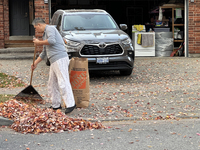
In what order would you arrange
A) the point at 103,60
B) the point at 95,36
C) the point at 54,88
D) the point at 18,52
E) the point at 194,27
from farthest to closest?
the point at 18,52 < the point at 194,27 < the point at 95,36 < the point at 103,60 < the point at 54,88

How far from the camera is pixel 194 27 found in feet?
51.4

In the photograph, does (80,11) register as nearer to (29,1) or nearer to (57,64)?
(57,64)

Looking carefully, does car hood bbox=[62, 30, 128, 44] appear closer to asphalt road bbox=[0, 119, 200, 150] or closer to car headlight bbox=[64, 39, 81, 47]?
car headlight bbox=[64, 39, 81, 47]

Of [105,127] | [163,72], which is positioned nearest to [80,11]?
[163,72]

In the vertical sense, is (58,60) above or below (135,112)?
above

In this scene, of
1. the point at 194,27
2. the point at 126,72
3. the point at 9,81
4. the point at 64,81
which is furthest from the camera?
the point at 194,27

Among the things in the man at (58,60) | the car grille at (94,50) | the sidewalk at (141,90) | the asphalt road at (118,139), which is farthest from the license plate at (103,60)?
the asphalt road at (118,139)

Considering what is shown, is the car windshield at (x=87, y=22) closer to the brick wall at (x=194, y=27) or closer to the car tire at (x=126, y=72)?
the car tire at (x=126, y=72)

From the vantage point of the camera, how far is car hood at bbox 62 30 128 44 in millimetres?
9898

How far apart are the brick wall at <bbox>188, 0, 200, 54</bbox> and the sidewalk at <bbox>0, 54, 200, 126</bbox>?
1300 mm

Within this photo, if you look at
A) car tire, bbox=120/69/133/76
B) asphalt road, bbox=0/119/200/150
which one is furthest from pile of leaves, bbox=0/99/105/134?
car tire, bbox=120/69/133/76

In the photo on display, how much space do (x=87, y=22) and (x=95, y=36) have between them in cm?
122

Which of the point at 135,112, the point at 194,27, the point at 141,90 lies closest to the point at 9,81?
the point at 141,90

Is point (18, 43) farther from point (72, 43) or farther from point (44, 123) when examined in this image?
point (44, 123)
